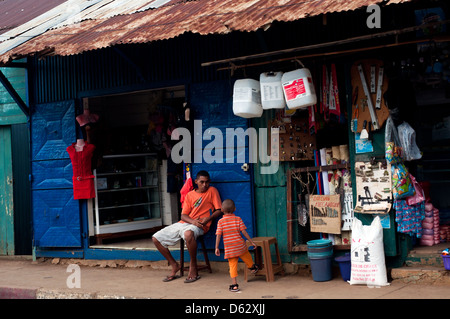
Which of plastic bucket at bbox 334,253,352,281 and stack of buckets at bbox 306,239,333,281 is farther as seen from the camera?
stack of buckets at bbox 306,239,333,281

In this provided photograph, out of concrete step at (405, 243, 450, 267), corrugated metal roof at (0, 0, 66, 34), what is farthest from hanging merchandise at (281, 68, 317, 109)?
corrugated metal roof at (0, 0, 66, 34)

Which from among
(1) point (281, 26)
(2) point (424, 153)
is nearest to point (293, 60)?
(1) point (281, 26)

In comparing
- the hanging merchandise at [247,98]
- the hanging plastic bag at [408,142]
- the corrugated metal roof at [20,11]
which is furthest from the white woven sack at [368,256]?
the corrugated metal roof at [20,11]

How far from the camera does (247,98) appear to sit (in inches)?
330

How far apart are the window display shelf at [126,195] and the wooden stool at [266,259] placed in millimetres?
3410

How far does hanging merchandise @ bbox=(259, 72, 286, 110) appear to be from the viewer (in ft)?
27.0

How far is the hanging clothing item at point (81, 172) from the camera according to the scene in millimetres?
10719

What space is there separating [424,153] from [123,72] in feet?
15.8

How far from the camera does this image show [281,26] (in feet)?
28.8

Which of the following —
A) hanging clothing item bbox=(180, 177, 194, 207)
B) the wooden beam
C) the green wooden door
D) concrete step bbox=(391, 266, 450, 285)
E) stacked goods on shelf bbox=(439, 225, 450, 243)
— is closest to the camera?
concrete step bbox=(391, 266, 450, 285)

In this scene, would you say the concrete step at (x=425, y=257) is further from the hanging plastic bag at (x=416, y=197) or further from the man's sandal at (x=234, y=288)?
the man's sandal at (x=234, y=288)

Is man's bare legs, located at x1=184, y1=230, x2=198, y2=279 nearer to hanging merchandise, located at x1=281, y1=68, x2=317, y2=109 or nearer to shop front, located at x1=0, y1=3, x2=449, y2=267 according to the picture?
shop front, located at x1=0, y1=3, x2=449, y2=267

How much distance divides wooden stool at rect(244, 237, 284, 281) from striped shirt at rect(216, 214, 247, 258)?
29cm

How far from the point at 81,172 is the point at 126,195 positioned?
1479 mm
